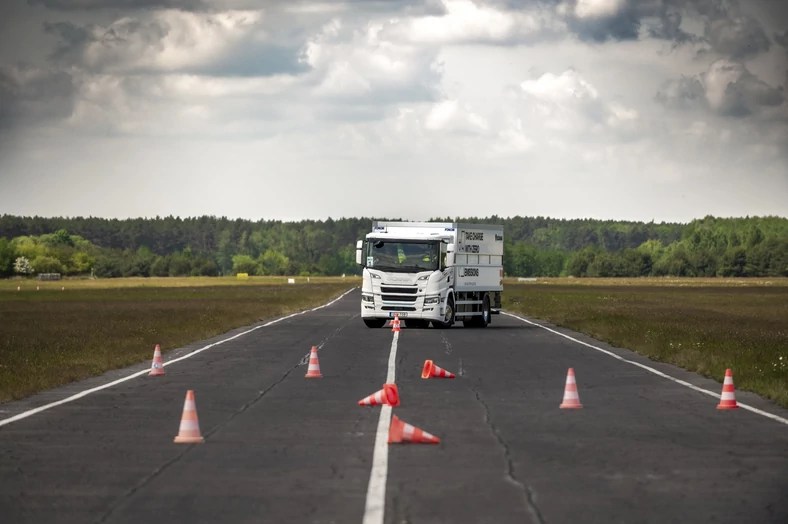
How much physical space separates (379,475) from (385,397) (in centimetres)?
494

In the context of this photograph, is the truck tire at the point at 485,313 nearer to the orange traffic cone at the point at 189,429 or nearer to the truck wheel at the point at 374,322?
the truck wheel at the point at 374,322

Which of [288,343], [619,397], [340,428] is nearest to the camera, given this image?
[340,428]

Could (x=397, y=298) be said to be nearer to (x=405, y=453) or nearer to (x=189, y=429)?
(x=189, y=429)

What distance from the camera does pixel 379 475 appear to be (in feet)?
37.1

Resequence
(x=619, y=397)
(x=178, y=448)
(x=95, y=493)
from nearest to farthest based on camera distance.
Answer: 1. (x=95, y=493)
2. (x=178, y=448)
3. (x=619, y=397)

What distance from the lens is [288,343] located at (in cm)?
3284

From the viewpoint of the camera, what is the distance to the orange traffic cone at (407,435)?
13341mm

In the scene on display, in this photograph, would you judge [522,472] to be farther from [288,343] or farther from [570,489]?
[288,343]

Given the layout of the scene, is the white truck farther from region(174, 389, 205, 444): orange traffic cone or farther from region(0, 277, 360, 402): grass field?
region(174, 389, 205, 444): orange traffic cone

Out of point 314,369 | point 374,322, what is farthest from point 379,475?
point 374,322

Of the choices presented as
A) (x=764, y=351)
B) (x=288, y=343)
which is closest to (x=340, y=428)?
(x=764, y=351)

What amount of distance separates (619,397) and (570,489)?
848 cm

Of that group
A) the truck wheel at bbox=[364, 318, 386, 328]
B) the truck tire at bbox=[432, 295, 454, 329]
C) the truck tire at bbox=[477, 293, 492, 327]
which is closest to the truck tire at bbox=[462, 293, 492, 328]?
the truck tire at bbox=[477, 293, 492, 327]

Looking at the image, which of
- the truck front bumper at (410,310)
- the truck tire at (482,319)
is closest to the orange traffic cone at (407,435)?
the truck front bumper at (410,310)
